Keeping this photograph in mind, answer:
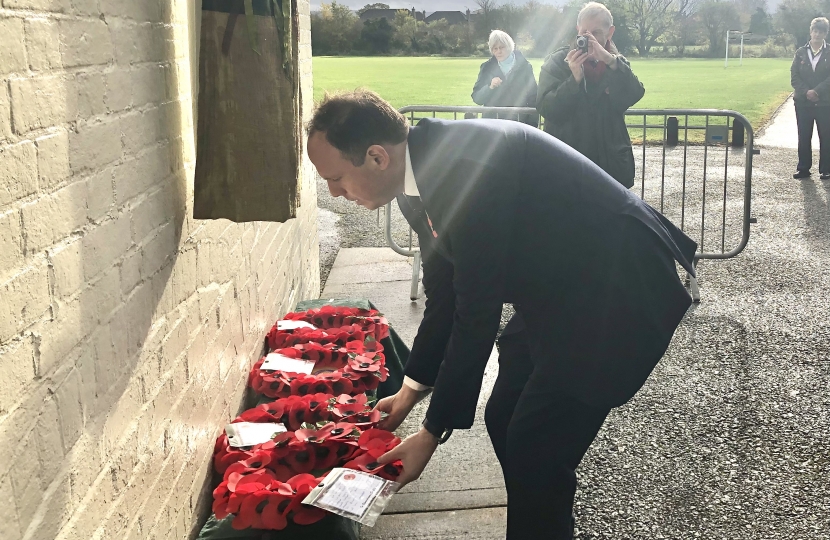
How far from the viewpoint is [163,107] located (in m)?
2.16

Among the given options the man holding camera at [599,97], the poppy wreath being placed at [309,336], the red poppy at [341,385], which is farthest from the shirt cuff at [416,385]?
the man holding camera at [599,97]

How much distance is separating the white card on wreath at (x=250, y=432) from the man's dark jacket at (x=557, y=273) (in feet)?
2.90

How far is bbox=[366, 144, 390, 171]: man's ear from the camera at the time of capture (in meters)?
2.13

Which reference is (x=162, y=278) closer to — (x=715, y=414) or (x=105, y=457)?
(x=105, y=457)

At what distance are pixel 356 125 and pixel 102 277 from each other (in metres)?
0.76

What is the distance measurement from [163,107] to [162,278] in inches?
18.1

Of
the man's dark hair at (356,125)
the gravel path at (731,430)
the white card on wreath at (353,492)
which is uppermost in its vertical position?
the man's dark hair at (356,125)

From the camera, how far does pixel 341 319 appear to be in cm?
426

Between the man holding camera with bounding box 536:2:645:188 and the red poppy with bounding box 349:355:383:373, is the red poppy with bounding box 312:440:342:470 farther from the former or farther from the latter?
the man holding camera with bounding box 536:2:645:188

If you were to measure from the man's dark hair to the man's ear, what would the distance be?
0.6 inches

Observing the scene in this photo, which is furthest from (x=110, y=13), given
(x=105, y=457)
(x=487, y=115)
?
(x=487, y=115)

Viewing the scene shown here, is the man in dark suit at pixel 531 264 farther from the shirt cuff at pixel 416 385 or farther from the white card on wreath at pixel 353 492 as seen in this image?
the shirt cuff at pixel 416 385

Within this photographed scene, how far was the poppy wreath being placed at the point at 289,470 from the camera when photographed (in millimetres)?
2463

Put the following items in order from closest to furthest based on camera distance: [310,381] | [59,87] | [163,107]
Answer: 1. [59,87]
2. [163,107]
3. [310,381]
